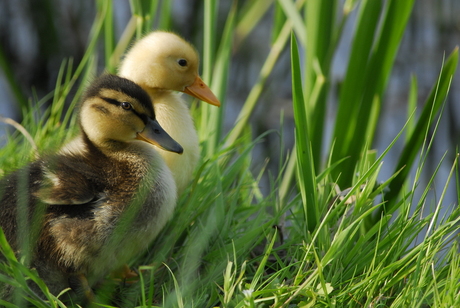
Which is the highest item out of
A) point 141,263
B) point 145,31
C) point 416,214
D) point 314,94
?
point 145,31

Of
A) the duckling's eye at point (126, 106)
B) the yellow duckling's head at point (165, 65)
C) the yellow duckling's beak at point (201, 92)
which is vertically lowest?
the yellow duckling's beak at point (201, 92)

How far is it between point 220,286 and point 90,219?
0.45 meters

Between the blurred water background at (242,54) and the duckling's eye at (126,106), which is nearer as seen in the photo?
the duckling's eye at (126,106)

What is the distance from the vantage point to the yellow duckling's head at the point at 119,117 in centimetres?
210

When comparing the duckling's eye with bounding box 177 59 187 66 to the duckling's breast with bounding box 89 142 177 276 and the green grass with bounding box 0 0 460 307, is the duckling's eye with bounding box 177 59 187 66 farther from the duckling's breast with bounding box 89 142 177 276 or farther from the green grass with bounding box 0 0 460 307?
the duckling's breast with bounding box 89 142 177 276

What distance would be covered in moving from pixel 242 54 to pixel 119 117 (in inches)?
138

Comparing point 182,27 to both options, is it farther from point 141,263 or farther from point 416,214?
point 416,214

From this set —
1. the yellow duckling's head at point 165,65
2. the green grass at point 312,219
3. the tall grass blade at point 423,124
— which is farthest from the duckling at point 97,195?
the tall grass blade at point 423,124

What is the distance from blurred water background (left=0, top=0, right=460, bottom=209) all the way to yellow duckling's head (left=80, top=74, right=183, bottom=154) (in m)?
2.80

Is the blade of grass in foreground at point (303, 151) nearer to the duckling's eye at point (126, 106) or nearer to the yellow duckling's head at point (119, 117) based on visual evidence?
the yellow duckling's head at point (119, 117)

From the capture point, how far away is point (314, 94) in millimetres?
2854

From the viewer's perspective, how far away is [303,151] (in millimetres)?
2012

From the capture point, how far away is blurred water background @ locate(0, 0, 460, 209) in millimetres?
5066

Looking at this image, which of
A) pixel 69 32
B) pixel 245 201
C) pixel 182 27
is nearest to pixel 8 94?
pixel 69 32
